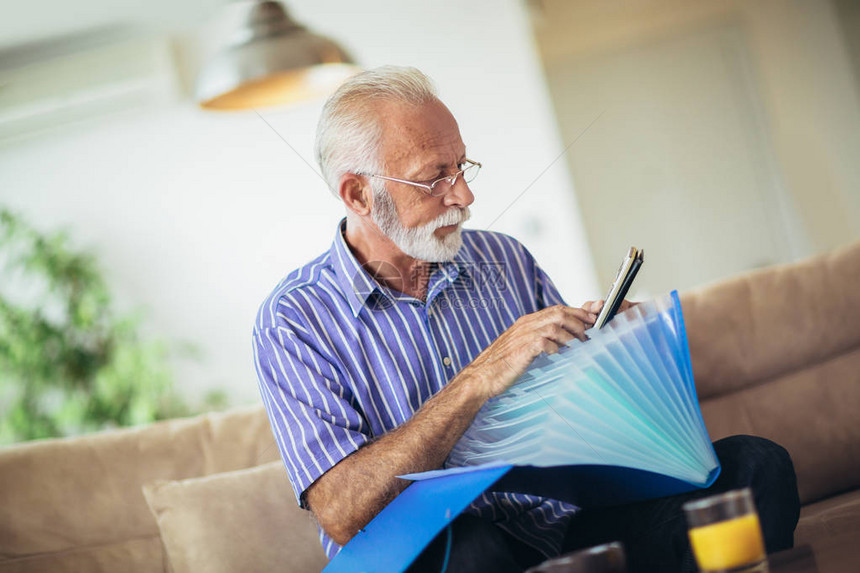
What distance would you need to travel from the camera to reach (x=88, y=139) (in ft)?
12.3

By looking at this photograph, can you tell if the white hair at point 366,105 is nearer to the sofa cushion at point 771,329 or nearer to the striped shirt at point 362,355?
the striped shirt at point 362,355

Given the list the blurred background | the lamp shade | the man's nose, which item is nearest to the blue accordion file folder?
the man's nose

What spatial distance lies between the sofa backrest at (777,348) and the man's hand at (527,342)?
0.70 meters

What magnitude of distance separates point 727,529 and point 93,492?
1321mm

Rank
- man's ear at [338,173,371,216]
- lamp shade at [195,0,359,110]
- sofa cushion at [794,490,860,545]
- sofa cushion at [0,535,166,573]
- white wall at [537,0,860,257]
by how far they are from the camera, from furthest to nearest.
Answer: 1. white wall at [537,0,860,257]
2. lamp shade at [195,0,359,110]
3. sofa cushion at [0,535,166,573]
4. man's ear at [338,173,371,216]
5. sofa cushion at [794,490,860,545]

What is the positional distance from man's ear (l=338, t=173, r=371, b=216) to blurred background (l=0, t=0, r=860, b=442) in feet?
6.01

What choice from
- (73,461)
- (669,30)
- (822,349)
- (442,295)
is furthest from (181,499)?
(669,30)

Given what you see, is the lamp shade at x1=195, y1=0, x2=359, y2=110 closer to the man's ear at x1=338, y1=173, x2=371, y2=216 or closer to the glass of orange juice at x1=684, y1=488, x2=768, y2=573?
the man's ear at x1=338, y1=173, x2=371, y2=216

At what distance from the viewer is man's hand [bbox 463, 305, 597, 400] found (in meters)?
1.18

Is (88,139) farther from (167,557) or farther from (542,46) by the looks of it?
(167,557)

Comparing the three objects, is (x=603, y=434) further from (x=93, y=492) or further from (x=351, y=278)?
(x=93, y=492)

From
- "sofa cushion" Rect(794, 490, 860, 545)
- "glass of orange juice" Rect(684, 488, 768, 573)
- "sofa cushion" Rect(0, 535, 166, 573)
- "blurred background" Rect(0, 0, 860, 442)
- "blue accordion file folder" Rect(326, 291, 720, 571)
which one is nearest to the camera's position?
"glass of orange juice" Rect(684, 488, 768, 573)

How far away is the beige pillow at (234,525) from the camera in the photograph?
1.54 metres

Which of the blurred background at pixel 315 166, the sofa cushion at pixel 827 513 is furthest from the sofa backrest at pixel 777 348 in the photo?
the blurred background at pixel 315 166
